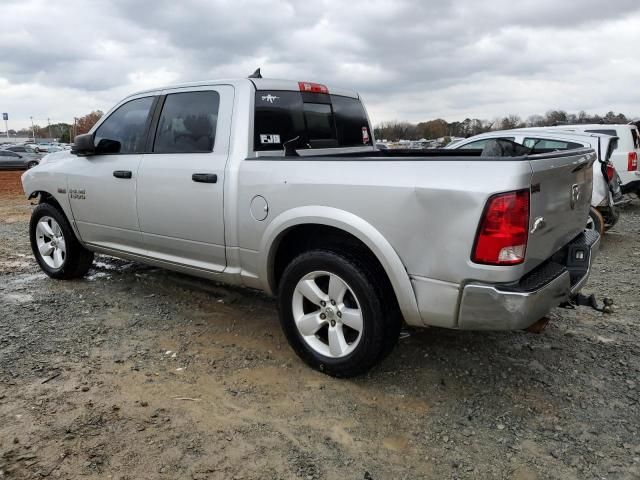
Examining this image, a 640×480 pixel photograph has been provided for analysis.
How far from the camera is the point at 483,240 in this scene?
Result: 8.18 feet

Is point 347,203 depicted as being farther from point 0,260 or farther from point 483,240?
point 0,260

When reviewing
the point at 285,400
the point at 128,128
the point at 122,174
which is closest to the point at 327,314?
the point at 285,400

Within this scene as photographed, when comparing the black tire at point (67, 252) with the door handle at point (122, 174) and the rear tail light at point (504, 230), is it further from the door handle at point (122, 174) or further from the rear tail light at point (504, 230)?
the rear tail light at point (504, 230)

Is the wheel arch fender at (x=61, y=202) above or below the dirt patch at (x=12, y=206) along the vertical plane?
above

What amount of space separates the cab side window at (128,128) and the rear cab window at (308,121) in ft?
3.88

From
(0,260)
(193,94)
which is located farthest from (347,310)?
(0,260)

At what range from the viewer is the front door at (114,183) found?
4324mm

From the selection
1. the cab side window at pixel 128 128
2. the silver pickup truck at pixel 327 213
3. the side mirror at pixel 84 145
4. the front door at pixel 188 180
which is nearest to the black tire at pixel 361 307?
the silver pickup truck at pixel 327 213

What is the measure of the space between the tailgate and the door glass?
7.34 feet

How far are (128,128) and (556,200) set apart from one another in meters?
3.48

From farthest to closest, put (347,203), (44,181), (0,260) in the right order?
(0,260) < (44,181) < (347,203)

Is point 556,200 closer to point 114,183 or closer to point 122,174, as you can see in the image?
point 122,174

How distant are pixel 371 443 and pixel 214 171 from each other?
6.80ft

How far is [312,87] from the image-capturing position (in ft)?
13.8
